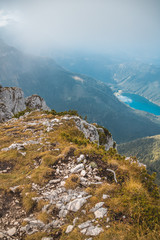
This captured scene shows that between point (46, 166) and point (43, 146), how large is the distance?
4452mm

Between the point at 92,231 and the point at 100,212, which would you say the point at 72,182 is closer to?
the point at 100,212

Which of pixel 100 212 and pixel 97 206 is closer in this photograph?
pixel 100 212

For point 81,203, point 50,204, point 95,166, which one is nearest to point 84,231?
point 81,203

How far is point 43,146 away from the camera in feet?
50.6

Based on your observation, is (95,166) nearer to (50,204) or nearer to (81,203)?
(81,203)

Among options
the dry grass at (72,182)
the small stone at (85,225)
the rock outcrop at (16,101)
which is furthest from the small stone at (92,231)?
the rock outcrop at (16,101)

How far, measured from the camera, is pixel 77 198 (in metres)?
7.92

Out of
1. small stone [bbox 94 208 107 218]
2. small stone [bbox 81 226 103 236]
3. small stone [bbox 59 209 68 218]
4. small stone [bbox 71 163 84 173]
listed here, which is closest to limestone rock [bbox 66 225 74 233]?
small stone [bbox 81 226 103 236]

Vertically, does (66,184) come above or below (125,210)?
below

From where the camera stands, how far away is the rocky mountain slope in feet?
19.4

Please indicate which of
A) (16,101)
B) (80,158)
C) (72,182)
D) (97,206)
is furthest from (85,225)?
(16,101)

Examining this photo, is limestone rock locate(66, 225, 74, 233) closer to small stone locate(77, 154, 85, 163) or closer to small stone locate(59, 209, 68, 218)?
small stone locate(59, 209, 68, 218)

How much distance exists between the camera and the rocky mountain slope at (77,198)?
5.92m

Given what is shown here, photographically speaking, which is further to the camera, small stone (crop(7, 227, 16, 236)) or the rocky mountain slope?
small stone (crop(7, 227, 16, 236))
